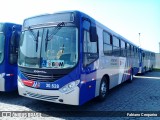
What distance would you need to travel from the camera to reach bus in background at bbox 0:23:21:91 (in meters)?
7.33

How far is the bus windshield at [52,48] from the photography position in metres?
5.49

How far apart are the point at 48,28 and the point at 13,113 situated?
2.83m

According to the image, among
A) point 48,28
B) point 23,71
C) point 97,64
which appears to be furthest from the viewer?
point 97,64

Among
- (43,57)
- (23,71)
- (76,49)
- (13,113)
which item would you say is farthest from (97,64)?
(13,113)

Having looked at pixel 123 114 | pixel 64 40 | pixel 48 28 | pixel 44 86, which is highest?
pixel 48 28

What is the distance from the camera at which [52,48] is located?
5703mm

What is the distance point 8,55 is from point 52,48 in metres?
2.64

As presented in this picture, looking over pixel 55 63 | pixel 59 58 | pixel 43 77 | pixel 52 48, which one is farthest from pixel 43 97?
pixel 52 48

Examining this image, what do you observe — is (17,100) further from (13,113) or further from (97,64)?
(97,64)

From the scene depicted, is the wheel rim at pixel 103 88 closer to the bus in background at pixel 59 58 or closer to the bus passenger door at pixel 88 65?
the bus in background at pixel 59 58

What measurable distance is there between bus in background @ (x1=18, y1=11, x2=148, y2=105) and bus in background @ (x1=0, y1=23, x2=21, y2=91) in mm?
1198

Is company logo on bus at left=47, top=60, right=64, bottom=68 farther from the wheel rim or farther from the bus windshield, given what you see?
the wheel rim

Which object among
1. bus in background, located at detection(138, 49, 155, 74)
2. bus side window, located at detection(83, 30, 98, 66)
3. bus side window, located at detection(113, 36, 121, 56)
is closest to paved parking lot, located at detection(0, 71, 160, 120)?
bus side window, located at detection(83, 30, 98, 66)

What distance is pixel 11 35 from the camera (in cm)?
754
